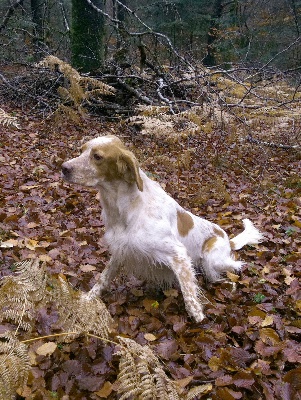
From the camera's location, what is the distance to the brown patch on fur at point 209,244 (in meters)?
4.35

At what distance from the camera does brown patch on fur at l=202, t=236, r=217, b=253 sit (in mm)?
4348

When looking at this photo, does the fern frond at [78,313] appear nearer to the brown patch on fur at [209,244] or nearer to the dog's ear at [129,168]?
the dog's ear at [129,168]

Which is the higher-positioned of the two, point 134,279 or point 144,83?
point 144,83

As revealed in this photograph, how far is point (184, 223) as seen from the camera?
13.6ft

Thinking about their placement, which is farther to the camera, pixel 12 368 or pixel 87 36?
pixel 87 36

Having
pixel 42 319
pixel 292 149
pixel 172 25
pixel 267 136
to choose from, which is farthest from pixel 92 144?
pixel 172 25

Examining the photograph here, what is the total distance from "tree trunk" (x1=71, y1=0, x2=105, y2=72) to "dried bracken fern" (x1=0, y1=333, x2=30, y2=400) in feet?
32.5

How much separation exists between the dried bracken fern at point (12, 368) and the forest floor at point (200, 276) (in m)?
0.67

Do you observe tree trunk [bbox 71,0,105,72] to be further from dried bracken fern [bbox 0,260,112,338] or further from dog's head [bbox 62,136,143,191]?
dried bracken fern [bbox 0,260,112,338]

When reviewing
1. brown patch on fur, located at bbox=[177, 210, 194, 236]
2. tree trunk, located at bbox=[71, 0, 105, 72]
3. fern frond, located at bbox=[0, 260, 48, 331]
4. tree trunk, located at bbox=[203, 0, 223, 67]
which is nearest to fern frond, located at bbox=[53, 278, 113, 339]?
fern frond, located at bbox=[0, 260, 48, 331]

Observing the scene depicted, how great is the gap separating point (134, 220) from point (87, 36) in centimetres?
913

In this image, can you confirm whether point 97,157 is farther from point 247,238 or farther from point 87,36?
point 87,36

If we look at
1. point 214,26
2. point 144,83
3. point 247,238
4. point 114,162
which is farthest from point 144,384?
point 214,26

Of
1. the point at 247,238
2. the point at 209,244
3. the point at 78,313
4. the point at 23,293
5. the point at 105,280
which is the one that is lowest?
the point at 247,238
